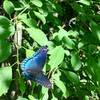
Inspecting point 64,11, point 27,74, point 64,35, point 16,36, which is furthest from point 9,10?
point 64,11

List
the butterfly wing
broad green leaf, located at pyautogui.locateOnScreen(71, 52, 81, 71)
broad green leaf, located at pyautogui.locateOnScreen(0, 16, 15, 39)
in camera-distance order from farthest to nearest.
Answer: broad green leaf, located at pyautogui.locateOnScreen(71, 52, 81, 71) → broad green leaf, located at pyautogui.locateOnScreen(0, 16, 15, 39) → the butterfly wing

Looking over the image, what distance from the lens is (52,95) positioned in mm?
1157

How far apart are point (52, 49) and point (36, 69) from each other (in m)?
0.27

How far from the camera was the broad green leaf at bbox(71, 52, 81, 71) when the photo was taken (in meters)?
1.15

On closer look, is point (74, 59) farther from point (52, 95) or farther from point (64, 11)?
point (64, 11)

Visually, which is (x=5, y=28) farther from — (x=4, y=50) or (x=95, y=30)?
(x=95, y=30)

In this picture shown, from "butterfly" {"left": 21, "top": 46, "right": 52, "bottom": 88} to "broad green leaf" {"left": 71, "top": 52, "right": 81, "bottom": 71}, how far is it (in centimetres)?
28

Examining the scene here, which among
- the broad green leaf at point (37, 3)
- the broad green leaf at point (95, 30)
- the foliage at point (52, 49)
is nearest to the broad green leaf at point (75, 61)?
the foliage at point (52, 49)

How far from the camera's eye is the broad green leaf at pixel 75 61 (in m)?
1.15

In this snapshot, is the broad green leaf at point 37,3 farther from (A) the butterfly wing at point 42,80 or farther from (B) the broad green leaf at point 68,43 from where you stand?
(A) the butterfly wing at point 42,80

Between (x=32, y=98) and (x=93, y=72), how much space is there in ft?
0.76

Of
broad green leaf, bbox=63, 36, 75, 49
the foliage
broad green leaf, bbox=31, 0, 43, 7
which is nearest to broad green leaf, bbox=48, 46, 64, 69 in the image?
the foliage

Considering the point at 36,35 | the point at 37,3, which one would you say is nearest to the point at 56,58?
the point at 36,35

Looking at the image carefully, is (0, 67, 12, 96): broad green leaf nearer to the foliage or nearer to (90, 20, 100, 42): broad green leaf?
the foliage
